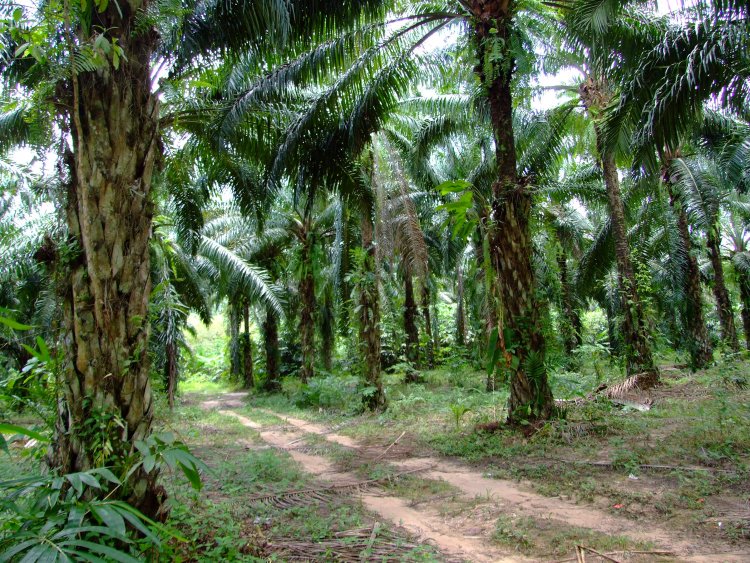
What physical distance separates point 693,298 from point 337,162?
886cm

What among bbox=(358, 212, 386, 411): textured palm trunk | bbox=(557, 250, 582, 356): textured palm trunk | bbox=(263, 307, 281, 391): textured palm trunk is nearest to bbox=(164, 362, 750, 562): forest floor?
bbox=(358, 212, 386, 411): textured palm trunk

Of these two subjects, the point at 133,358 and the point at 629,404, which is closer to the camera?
the point at 133,358

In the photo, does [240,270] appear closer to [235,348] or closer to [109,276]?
A: [235,348]

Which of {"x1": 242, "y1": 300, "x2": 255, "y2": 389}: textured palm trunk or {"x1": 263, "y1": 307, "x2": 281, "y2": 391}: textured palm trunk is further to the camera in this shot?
{"x1": 242, "y1": 300, "x2": 255, "y2": 389}: textured palm trunk

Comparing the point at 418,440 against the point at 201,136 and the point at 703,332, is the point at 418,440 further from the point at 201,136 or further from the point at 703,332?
the point at 703,332

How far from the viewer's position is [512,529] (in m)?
3.69

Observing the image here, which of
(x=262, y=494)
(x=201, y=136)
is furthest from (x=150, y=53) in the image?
(x=262, y=494)

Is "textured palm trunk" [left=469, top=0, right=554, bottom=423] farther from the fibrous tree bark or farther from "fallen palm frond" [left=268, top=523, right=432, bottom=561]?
"fallen palm frond" [left=268, top=523, right=432, bottom=561]

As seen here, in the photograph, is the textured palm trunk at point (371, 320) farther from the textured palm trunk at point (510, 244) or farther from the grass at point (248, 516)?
the grass at point (248, 516)

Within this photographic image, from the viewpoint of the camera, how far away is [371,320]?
10.9 m

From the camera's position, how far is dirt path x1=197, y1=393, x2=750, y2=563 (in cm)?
333

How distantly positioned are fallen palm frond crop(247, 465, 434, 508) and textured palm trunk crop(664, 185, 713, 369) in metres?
9.57

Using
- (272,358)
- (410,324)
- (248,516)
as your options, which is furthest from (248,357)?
(248,516)

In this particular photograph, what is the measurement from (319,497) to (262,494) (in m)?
0.54
